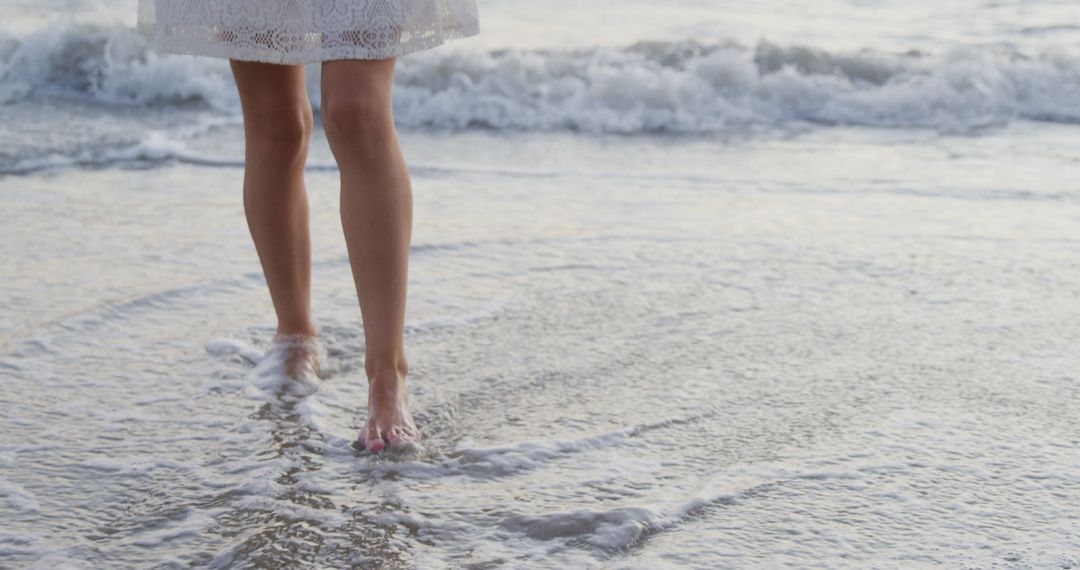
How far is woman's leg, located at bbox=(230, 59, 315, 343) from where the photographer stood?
2.68 m

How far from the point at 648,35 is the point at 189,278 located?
5865 millimetres

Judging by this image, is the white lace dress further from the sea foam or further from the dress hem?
the sea foam

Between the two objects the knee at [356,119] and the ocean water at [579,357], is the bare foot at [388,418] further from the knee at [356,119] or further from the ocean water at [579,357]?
the knee at [356,119]

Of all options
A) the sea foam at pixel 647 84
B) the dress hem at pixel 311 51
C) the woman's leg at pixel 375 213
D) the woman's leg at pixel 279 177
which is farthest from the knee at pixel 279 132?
the sea foam at pixel 647 84

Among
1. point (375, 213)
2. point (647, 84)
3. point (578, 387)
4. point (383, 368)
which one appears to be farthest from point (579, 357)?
point (647, 84)

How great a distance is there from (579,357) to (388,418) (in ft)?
2.18

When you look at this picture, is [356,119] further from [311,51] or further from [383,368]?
[383,368]

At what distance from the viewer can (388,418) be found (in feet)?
8.00

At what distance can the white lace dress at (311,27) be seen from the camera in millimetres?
2229

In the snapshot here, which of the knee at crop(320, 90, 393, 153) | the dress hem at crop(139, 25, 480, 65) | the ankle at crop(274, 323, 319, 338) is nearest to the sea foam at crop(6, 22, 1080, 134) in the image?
the ankle at crop(274, 323, 319, 338)

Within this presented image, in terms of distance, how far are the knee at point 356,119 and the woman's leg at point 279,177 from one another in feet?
1.32

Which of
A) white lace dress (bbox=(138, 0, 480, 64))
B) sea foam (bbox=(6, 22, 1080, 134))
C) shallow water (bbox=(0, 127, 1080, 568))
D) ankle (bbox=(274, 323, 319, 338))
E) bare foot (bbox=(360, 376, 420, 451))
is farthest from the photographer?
sea foam (bbox=(6, 22, 1080, 134))

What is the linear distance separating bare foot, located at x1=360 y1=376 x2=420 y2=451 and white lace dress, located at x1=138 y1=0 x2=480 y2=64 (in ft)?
2.11

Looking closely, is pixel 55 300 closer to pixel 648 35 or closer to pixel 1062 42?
pixel 648 35
